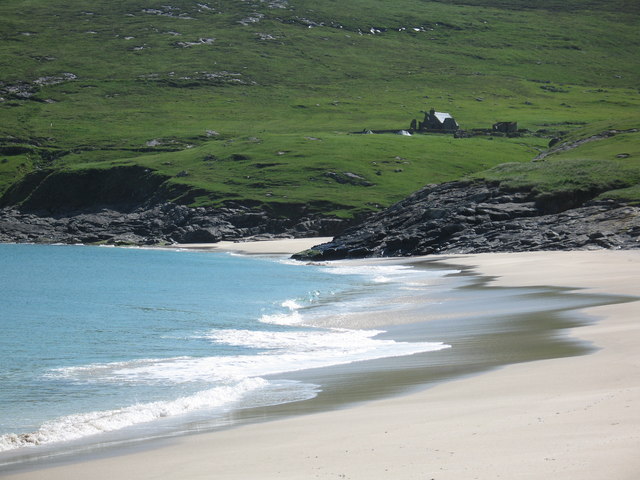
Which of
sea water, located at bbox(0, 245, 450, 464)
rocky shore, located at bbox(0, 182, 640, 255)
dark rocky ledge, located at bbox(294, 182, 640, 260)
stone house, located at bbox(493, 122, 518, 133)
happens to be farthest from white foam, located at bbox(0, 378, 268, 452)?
stone house, located at bbox(493, 122, 518, 133)

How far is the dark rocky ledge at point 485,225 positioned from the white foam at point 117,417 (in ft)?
162

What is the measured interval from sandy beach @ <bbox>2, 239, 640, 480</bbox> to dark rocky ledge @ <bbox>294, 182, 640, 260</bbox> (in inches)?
1940

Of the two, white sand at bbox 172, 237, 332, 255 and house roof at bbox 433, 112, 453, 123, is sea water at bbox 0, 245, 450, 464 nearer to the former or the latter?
white sand at bbox 172, 237, 332, 255

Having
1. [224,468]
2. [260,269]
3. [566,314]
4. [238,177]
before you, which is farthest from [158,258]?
[224,468]

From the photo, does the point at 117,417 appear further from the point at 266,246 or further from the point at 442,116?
the point at 442,116

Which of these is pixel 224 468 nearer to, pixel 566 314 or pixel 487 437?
pixel 487 437

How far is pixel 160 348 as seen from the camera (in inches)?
994

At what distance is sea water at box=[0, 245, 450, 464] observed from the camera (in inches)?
628

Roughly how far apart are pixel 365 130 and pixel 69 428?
156616 millimetres

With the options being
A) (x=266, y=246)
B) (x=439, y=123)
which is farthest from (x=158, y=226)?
(x=439, y=123)

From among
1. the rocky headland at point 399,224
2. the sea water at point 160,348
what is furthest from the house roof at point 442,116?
the sea water at point 160,348

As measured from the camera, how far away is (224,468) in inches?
435

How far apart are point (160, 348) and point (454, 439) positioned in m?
15.7

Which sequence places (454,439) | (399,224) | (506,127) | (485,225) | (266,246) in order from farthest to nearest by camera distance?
(506,127)
(266,246)
(399,224)
(485,225)
(454,439)
